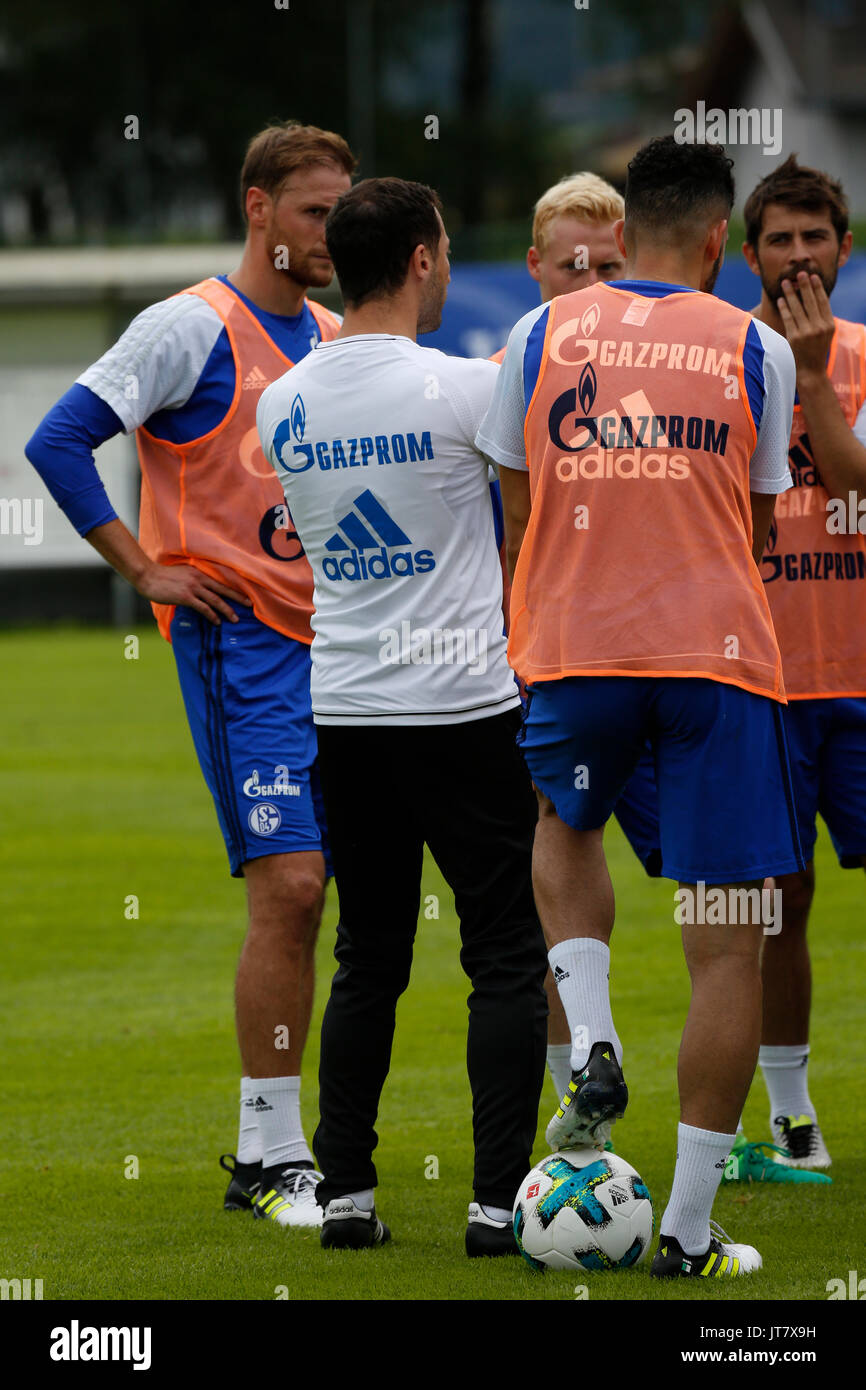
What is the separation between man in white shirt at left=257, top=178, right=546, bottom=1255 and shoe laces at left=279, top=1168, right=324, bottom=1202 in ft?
1.36

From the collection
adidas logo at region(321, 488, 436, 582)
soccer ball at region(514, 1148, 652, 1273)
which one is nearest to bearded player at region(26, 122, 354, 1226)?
adidas logo at region(321, 488, 436, 582)

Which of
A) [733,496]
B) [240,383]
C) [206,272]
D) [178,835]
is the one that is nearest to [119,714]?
[178,835]

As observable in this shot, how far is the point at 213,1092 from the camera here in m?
6.30

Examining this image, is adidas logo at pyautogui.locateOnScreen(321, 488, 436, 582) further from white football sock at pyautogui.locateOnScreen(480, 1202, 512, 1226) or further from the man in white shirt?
white football sock at pyautogui.locateOnScreen(480, 1202, 512, 1226)

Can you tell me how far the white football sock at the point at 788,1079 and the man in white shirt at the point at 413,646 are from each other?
140cm

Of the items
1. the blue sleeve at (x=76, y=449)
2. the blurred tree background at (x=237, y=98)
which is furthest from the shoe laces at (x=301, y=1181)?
Result: the blurred tree background at (x=237, y=98)

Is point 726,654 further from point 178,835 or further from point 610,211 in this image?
point 178,835

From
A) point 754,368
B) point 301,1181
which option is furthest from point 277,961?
point 754,368

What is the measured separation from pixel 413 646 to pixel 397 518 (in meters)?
0.30

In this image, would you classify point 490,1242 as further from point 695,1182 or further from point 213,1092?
point 213,1092

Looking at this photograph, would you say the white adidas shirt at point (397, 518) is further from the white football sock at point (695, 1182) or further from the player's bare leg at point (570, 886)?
the white football sock at point (695, 1182)

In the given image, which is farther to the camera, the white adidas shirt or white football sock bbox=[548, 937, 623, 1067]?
the white adidas shirt

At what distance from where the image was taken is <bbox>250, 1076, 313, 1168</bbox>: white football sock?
196 inches
